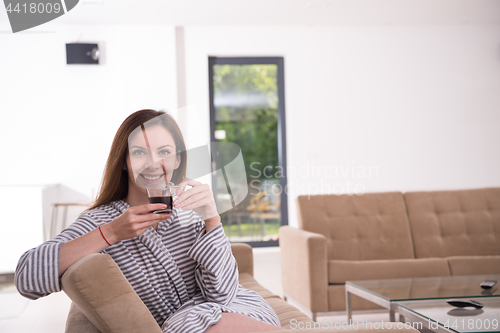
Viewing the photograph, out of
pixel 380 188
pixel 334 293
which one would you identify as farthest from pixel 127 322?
pixel 380 188

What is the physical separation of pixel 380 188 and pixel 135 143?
509cm

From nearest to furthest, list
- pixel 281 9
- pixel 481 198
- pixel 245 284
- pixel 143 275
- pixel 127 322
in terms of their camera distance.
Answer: pixel 127 322 < pixel 143 275 < pixel 245 284 < pixel 481 198 < pixel 281 9

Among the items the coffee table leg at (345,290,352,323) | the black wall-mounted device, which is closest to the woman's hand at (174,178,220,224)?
the coffee table leg at (345,290,352,323)

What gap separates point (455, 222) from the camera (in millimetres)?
3293

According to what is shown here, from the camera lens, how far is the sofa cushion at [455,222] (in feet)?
10.6

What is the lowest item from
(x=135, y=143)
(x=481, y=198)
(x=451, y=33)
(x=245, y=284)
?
(x=245, y=284)

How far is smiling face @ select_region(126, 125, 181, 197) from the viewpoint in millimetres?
1180

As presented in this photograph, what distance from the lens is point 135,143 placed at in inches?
47.8

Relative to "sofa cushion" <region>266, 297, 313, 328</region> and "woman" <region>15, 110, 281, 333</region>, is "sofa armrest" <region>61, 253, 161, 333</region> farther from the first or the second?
"sofa cushion" <region>266, 297, 313, 328</region>

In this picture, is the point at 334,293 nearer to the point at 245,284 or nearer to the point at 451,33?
the point at 245,284

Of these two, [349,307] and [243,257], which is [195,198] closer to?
Answer: [243,257]

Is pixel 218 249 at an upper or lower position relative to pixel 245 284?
upper

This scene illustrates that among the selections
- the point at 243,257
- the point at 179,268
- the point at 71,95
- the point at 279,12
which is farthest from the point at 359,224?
the point at 71,95

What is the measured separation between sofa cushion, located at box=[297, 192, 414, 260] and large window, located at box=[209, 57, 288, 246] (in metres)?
2.59
